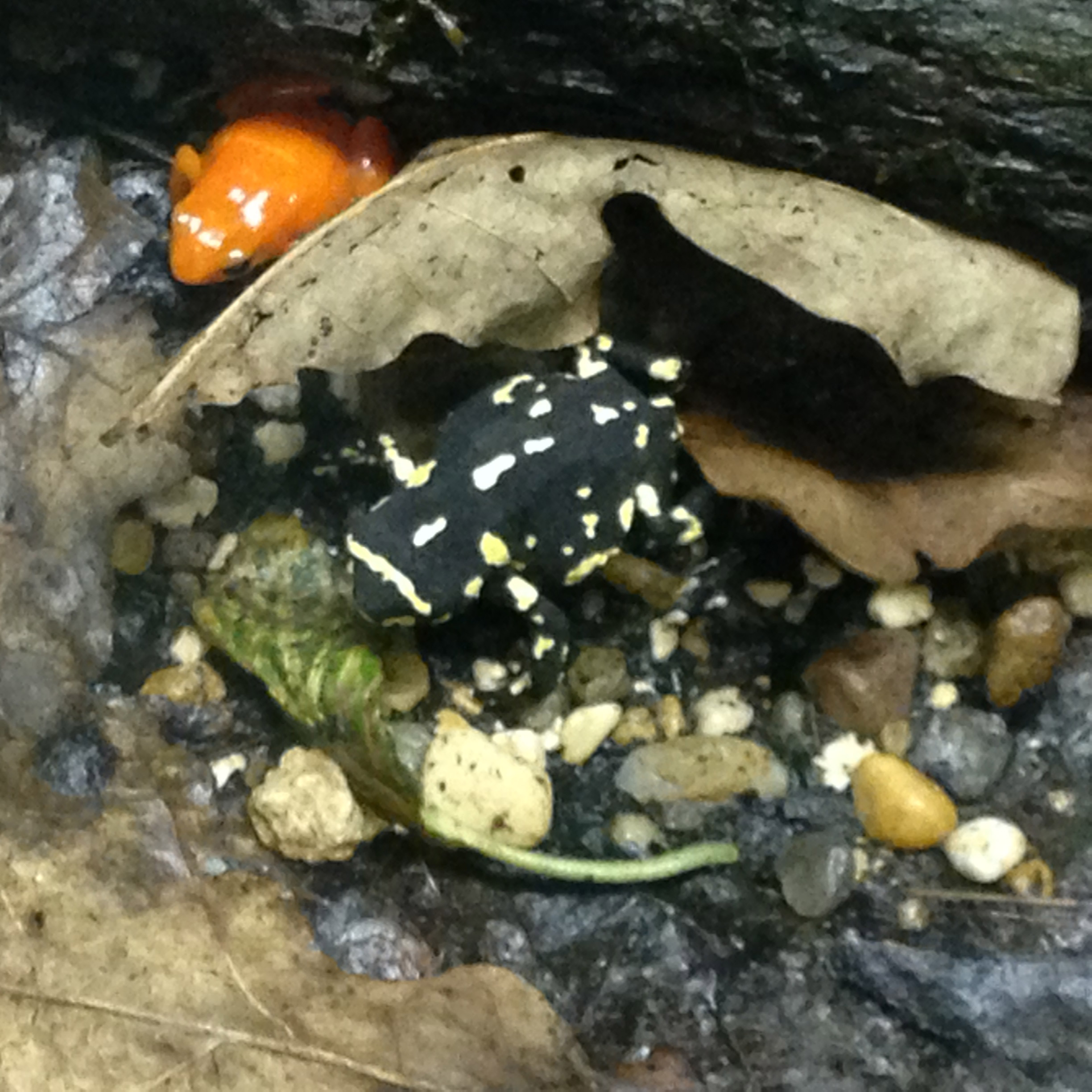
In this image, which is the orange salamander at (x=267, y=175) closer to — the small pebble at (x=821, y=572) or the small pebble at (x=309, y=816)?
the small pebble at (x=309, y=816)

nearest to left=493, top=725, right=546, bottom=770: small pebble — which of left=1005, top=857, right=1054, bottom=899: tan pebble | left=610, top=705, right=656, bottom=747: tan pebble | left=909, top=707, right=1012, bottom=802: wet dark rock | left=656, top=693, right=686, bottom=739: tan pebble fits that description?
left=610, top=705, right=656, bottom=747: tan pebble

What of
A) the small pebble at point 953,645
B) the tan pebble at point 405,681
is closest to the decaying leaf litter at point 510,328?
the small pebble at point 953,645


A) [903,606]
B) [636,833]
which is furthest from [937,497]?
[636,833]

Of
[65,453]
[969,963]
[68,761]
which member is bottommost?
[969,963]

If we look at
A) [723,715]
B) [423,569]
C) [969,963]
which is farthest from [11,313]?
[969,963]

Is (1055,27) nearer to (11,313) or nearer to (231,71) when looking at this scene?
(231,71)
